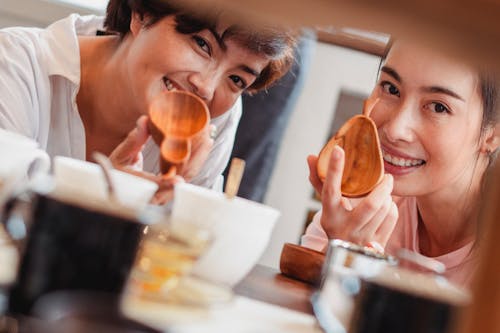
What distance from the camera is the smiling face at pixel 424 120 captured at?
165cm

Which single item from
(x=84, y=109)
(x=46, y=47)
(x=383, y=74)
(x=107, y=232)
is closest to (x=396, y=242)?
(x=383, y=74)

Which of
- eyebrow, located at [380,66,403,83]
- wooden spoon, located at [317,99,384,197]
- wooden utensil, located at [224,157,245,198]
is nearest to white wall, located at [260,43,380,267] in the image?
eyebrow, located at [380,66,403,83]

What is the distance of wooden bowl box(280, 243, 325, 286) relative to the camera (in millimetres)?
1153

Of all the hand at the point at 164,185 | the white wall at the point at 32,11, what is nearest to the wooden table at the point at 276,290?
the hand at the point at 164,185

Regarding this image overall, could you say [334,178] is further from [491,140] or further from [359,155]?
[491,140]

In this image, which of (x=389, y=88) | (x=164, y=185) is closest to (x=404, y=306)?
(x=164, y=185)

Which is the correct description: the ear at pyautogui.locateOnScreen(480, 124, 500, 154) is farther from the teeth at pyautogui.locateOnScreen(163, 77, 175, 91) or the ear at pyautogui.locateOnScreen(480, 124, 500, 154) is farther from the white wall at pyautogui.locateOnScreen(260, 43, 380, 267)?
the white wall at pyautogui.locateOnScreen(260, 43, 380, 267)

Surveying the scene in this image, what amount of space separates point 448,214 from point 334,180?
622 millimetres

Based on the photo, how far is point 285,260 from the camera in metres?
1.19

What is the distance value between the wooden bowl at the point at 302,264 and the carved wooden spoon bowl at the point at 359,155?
0.67ft

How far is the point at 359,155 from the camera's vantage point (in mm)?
1342

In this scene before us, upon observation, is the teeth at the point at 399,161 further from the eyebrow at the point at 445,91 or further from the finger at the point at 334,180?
the finger at the point at 334,180

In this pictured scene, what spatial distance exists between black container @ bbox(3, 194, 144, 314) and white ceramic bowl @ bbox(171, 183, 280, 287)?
22 centimetres

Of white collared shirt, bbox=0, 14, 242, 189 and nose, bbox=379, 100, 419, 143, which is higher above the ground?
nose, bbox=379, 100, 419, 143
